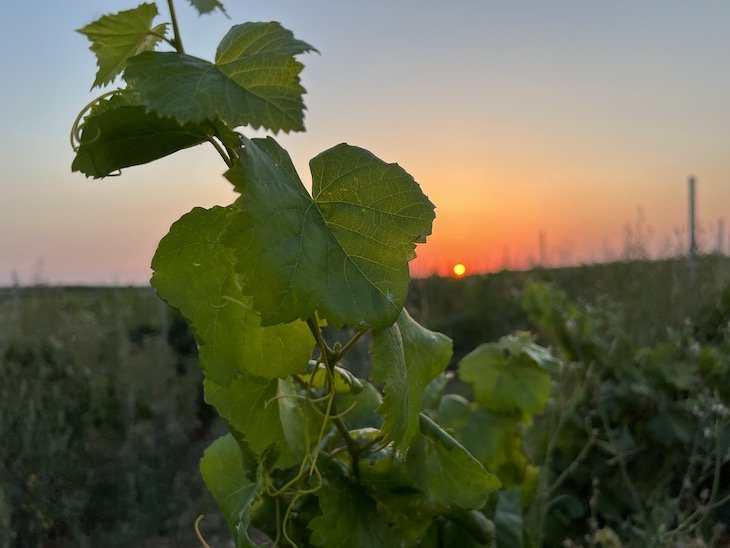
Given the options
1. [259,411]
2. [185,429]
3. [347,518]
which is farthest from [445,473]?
[185,429]

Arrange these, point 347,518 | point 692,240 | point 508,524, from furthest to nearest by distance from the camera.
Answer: point 692,240
point 508,524
point 347,518

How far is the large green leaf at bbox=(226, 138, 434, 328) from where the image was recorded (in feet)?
1.94

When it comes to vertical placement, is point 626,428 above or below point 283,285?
below

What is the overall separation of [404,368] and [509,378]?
1116 mm

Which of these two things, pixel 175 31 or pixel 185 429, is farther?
pixel 185 429

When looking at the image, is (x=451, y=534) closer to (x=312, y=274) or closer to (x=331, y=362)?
(x=331, y=362)

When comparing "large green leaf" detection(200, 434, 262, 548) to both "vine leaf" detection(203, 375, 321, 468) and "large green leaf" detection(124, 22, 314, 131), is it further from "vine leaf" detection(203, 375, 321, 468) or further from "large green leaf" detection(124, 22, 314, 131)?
"large green leaf" detection(124, 22, 314, 131)

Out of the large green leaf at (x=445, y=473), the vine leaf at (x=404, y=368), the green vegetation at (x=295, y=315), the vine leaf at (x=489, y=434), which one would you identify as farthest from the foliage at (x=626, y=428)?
the vine leaf at (x=404, y=368)

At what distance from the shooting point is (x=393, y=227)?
677 millimetres

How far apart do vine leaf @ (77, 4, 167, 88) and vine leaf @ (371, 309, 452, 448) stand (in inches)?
14.4

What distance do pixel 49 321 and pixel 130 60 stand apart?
387 cm

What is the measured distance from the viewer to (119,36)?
734 mm

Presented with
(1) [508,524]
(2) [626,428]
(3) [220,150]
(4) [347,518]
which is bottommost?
(2) [626,428]

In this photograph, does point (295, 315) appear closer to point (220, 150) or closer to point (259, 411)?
point (220, 150)
